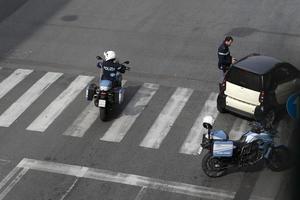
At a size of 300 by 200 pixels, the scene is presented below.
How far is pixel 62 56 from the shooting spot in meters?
20.7

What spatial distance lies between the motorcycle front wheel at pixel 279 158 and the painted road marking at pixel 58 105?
6339 mm

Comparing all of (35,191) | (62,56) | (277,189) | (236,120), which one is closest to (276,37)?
(236,120)

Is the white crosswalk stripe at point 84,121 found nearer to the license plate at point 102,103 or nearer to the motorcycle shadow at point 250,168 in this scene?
the license plate at point 102,103

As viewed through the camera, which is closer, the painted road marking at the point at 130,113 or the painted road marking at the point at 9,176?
the painted road marking at the point at 9,176

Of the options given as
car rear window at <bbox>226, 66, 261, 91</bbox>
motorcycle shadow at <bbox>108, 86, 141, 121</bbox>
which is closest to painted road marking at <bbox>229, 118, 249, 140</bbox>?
car rear window at <bbox>226, 66, 261, 91</bbox>

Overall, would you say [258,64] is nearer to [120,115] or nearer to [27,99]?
[120,115]

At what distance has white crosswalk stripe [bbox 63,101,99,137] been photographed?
626 inches

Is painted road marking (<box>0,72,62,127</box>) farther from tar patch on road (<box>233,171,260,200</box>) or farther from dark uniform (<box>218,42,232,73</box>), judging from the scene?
tar patch on road (<box>233,171,260,200</box>)

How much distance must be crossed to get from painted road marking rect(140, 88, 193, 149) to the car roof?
2.27m

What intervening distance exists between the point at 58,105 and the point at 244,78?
5646 millimetres

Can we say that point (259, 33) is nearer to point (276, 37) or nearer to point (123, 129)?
point (276, 37)

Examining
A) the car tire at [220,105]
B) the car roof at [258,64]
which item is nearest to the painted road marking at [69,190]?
the car tire at [220,105]

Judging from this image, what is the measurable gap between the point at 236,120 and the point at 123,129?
10.4 feet

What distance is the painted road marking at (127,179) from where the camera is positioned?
13.1 meters
